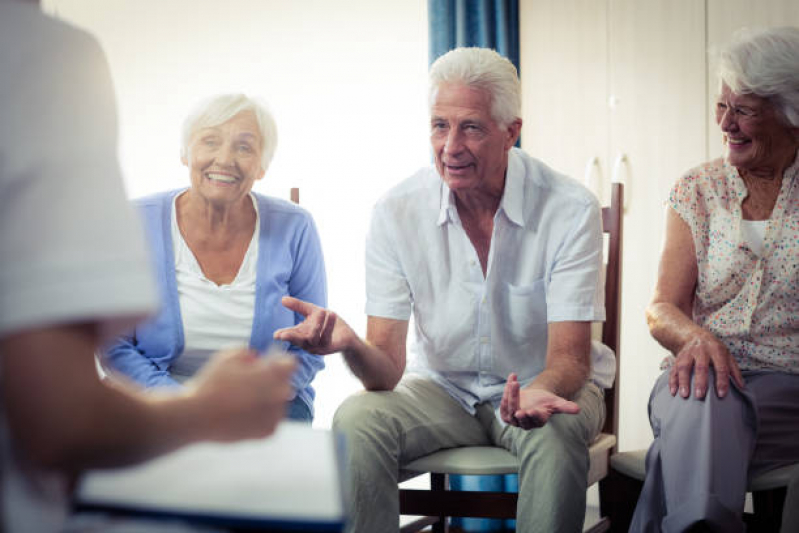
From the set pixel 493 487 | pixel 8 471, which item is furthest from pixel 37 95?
pixel 493 487

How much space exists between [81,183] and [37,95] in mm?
55

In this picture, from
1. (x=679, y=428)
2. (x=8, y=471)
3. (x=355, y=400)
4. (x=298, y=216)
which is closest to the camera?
(x=8, y=471)

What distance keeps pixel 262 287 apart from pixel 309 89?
139 cm

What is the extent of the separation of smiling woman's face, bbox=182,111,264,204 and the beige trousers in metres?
0.57

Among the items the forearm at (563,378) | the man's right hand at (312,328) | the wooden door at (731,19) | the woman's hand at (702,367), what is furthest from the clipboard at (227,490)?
the wooden door at (731,19)

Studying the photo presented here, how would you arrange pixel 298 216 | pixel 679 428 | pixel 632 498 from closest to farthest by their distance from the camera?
pixel 679 428 < pixel 632 498 < pixel 298 216

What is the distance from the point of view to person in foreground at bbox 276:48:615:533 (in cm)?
158

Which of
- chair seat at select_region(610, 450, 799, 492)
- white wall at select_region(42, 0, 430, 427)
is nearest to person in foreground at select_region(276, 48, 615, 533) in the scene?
chair seat at select_region(610, 450, 799, 492)

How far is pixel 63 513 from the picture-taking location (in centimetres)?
43

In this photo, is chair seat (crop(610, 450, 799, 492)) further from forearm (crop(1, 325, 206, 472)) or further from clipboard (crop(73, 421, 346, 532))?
forearm (crop(1, 325, 206, 472))

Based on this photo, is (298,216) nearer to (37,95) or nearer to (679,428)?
(679,428)

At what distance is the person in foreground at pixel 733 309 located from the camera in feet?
4.61

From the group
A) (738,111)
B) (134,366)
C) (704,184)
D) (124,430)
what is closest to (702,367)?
(704,184)

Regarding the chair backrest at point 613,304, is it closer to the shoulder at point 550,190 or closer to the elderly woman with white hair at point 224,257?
the shoulder at point 550,190
